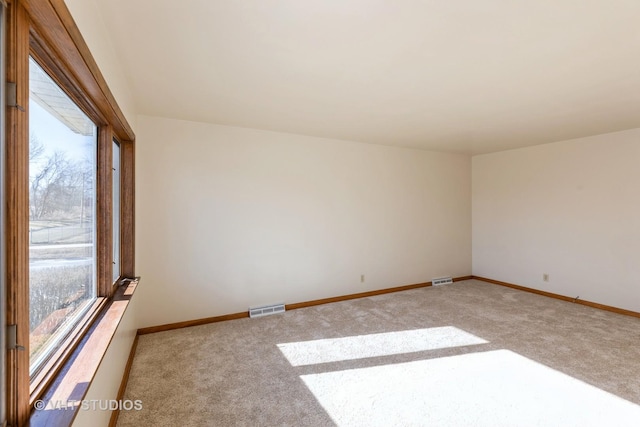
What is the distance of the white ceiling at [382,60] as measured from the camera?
5.29 ft

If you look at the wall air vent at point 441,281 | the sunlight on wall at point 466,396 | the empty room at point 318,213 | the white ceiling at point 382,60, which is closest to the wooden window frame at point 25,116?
the empty room at point 318,213

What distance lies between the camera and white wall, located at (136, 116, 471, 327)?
3.53 metres

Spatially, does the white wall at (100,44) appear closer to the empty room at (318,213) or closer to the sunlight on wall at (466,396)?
the empty room at (318,213)

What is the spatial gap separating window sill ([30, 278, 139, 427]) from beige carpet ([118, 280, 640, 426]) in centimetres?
77

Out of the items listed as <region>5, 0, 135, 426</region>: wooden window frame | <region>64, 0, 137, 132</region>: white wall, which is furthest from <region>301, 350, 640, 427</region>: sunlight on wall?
<region>64, 0, 137, 132</region>: white wall

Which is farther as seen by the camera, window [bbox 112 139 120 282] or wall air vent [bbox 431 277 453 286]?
wall air vent [bbox 431 277 453 286]

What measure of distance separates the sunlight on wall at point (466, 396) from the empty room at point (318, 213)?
21mm

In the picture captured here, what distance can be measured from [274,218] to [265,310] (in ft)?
3.90

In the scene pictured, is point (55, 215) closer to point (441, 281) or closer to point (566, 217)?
point (441, 281)

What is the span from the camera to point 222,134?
3789 mm

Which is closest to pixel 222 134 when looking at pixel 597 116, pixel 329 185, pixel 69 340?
pixel 329 185

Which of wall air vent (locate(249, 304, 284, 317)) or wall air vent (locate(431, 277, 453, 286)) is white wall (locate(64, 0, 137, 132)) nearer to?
wall air vent (locate(249, 304, 284, 317))

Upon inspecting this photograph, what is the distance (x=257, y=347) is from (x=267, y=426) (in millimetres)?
1142

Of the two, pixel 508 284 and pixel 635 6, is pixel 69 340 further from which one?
pixel 508 284
